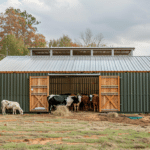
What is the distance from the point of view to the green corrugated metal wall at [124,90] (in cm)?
1381

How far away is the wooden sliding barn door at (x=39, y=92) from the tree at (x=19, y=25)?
78.7 feet

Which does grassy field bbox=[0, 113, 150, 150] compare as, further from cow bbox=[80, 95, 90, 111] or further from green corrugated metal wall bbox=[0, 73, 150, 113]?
cow bbox=[80, 95, 90, 111]

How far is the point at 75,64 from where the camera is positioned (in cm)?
1577

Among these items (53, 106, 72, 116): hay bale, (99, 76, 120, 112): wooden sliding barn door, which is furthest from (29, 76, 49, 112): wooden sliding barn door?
(99, 76, 120, 112): wooden sliding barn door

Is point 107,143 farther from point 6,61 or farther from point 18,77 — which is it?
point 6,61

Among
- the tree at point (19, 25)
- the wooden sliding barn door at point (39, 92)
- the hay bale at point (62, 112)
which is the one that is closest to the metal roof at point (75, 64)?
the wooden sliding barn door at point (39, 92)

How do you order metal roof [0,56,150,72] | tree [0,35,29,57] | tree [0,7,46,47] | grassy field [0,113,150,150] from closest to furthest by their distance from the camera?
grassy field [0,113,150,150] < metal roof [0,56,150,72] < tree [0,35,29,57] < tree [0,7,46,47]

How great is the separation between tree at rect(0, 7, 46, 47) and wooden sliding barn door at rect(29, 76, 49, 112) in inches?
945

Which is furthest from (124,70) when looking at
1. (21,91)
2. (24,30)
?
(24,30)

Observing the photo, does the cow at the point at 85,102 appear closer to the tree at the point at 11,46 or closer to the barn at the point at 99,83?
the barn at the point at 99,83

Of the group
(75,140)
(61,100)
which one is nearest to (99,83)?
(61,100)

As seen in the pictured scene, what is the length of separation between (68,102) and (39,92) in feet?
8.13

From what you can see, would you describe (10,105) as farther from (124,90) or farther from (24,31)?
(24,31)

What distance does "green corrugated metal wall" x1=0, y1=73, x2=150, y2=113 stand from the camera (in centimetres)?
1381
